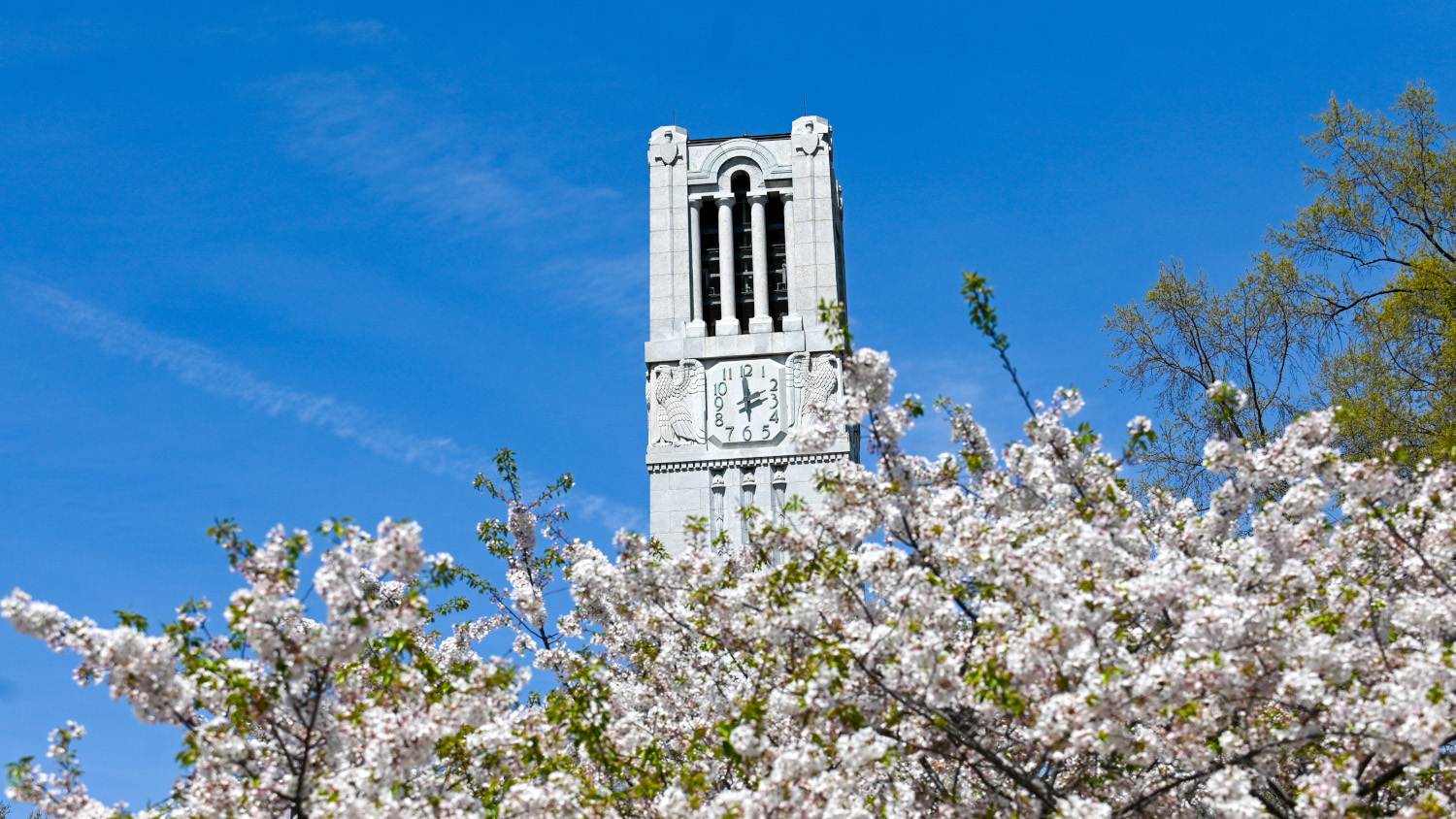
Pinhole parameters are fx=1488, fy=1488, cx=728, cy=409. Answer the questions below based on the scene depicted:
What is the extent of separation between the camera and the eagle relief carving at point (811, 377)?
105ft

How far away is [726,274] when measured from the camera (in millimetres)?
33938

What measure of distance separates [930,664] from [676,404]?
2381 centimetres

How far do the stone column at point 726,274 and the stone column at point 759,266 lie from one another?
1.49ft

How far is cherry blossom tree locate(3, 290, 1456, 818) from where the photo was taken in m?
8.48

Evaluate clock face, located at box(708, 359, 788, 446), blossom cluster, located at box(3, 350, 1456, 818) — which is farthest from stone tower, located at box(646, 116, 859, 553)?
blossom cluster, located at box(3, 350, 1456, 818)

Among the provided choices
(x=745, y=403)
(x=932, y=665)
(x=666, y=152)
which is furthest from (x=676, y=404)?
(x=932, y=665)

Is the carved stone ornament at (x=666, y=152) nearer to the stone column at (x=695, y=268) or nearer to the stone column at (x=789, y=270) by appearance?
the stone column at (x=695, y=268)

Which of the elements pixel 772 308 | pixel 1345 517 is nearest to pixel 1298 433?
pixel 1345 517

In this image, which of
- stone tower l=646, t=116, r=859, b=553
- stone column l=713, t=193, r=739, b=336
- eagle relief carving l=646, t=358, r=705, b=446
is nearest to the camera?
stone tower l=646, t=116, r=859, b=553

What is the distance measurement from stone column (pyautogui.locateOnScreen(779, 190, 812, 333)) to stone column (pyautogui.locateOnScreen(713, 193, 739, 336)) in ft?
3.89

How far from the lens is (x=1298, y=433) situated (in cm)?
1041

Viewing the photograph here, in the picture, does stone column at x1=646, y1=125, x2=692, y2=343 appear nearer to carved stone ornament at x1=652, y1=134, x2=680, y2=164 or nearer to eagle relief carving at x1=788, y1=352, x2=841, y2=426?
carved stone ornament at x1=652, y1=134, x2=680, y2=164

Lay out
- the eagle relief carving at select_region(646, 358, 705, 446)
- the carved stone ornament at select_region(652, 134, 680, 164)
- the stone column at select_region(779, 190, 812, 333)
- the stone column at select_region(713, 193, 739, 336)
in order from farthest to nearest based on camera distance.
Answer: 1. the carved stone ornament at select_region(652, 134, 680, 164)
2. the stone column at select_region(713, 193, 739, 336)
3. the stone column at select_region(779, 190, 812, 333)
4. the eagle relief carving at select_region(646, 358, 705, 446)

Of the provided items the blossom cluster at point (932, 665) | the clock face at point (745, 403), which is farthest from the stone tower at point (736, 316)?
the blossom cluster at point (932, 665)
